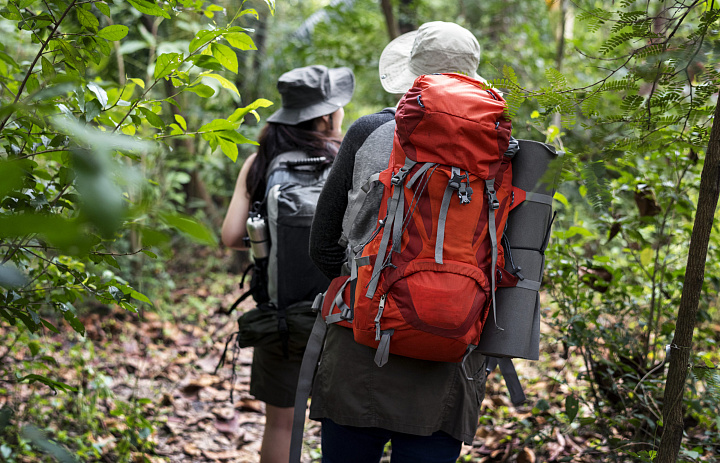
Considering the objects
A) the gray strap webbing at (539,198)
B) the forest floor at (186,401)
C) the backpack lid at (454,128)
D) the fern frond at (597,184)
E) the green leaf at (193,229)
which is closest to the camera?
the green leaf at (193,229)

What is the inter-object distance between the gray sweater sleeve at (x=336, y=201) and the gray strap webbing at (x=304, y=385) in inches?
7.5

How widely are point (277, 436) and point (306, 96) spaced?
4.83 feet

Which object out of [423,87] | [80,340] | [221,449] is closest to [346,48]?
[80,340]

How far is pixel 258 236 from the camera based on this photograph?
2260 millimetres

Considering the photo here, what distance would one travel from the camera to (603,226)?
2.44 meters

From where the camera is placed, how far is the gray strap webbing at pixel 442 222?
4.56 ft

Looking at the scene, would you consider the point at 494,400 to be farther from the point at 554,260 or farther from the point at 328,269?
the point at 328,269

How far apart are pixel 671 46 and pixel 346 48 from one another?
16.2 feet

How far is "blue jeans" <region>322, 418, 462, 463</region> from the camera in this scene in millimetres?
1595

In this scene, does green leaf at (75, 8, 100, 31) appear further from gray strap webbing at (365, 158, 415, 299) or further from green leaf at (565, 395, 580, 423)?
green leaf at (565, 395, 580, 423)

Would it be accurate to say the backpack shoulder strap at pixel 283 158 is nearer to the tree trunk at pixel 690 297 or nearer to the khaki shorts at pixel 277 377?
the khaki shorts at pixel 277 377

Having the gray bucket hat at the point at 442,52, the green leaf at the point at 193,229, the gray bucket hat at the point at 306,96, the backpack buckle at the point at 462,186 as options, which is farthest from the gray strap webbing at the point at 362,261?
the gray bucket hat at the point at 306,96

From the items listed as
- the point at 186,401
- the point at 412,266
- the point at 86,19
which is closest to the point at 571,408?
the point at 412,266

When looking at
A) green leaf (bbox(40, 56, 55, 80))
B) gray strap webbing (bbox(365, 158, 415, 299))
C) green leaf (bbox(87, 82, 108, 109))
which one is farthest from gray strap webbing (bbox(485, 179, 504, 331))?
green leaf (bbox(40, 56, 55, 80))
